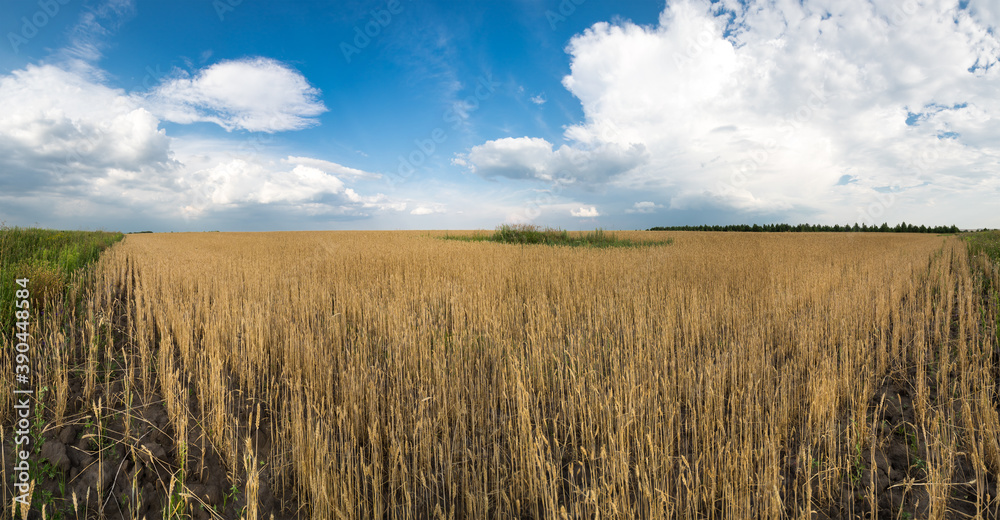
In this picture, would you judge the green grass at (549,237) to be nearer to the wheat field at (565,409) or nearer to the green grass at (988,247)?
the green grass at (988,247)

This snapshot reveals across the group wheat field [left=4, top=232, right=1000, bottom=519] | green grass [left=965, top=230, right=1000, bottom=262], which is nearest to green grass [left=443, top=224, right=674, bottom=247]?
green grass [left=965, top=230, right=1000, bottom=262]

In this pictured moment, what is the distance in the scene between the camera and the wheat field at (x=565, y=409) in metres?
2.56

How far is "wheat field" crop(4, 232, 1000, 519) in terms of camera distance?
2557 mm

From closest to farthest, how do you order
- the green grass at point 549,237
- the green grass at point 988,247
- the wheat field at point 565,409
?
the wheat field at point 565,409, the green grass at point 988,247, the green grass at point 549,237

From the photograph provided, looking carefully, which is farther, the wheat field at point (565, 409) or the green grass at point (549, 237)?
the green grass at point (549, 237)

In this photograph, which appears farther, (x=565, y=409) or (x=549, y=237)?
(x=549, y=237)

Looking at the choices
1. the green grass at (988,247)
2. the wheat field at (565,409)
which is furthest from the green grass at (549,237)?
the wheat field at (565,409)

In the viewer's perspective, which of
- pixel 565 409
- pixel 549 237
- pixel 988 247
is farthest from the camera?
pixel 549 237

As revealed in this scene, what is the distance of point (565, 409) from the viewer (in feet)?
11.2

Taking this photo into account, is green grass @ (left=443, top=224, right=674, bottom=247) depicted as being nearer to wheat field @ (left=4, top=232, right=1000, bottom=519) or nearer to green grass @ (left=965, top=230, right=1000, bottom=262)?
green grass @ (left=965, top=230, right=1000, bottom=262)

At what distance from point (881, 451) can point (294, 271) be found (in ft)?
36.3

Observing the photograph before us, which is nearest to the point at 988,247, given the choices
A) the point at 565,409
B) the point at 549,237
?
the point at 549,237

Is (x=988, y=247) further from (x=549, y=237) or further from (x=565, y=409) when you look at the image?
(x=565, y=409)

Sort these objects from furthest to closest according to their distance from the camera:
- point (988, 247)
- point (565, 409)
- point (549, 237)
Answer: point (549, 237) < point (988, 247) < point (565, 409)
